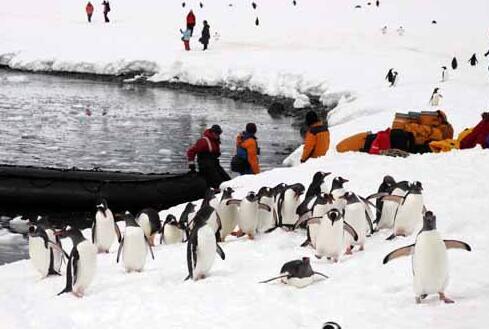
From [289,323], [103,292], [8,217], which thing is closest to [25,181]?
[8,217]

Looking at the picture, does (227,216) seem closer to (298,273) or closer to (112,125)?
(298,273)

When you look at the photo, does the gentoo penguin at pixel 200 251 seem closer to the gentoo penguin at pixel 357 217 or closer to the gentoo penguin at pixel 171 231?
the gentoo penguin at pixel 357 217

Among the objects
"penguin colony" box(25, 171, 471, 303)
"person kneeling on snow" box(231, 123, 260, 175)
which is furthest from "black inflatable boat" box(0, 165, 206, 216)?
"penguin colony" box(25, 171, 471, 303)

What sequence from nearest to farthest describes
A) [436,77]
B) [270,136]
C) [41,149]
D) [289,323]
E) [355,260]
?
[289,323], [355,260], [41,149], [270,136], [436,77]

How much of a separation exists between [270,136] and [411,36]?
612 inches

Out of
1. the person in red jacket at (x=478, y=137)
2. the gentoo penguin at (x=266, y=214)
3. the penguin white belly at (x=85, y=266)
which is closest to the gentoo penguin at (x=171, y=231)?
the gentoo penguin at (x=266, y=214)

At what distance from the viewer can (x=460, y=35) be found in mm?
33844

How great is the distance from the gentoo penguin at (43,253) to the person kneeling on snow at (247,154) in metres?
4.78

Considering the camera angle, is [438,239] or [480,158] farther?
[480,158]

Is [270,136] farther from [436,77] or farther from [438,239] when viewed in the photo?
[438,239]

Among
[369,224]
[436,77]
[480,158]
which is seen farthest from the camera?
[436,77]

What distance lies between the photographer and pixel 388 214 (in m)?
7.79

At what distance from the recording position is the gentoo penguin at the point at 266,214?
814cm

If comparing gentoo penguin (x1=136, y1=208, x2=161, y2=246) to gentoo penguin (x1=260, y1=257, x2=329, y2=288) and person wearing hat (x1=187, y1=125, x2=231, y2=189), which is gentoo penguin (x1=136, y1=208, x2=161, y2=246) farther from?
person wearing hat (x1=187, y1=125, x2=231, y2=189)
